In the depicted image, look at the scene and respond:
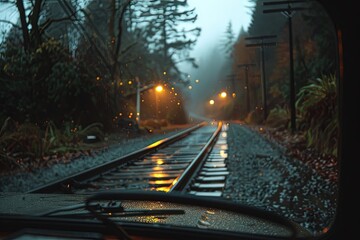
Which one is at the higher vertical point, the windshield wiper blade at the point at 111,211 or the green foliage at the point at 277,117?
the windshield wiper blade at the point at 111,211

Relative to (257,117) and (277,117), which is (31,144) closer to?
(277,117)

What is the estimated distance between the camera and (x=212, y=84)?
5397 centimetres

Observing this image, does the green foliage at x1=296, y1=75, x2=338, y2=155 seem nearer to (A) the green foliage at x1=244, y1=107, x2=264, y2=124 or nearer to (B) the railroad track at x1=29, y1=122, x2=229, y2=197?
(B) the railroad track at x1=29, y1=122, x2=229, y2=197

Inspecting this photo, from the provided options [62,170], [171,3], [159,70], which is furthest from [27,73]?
[159,70]

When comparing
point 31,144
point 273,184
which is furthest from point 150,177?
point 31,144

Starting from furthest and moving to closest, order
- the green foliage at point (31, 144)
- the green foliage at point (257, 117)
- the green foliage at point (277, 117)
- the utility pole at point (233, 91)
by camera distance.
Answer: the utility pole at point (233, 91) < the green foliage at point (257, 117) < the green foliage at point (277, 117) < the green foliage at point (31, 144)

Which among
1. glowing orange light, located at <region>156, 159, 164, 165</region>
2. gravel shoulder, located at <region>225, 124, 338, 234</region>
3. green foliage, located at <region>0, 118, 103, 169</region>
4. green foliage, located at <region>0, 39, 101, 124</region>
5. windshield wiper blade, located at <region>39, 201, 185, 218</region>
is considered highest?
green foliage, located at <region>0, 39, 101, 124</region>

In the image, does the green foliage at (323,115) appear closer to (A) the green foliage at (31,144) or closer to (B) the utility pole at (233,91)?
(A) the green foliage at (31,144)

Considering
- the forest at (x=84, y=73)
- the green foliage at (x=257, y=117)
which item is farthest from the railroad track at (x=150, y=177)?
the green foliage at (x=257, y=117)

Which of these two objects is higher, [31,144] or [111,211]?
[111,211]

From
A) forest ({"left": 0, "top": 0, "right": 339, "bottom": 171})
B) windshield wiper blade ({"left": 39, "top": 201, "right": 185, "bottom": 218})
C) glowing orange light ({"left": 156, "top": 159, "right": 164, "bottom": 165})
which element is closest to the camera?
windshield wiper blade ({"left": 39, "top": 201, "right": 185, "bottom": 218})


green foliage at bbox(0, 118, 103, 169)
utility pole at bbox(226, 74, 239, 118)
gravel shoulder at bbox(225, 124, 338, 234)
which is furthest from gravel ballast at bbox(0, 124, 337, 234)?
utility pole at bbox(226, 74, 239, 118)

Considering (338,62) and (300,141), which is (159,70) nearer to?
(300,141)

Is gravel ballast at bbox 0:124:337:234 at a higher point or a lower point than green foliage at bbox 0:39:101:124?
lower
